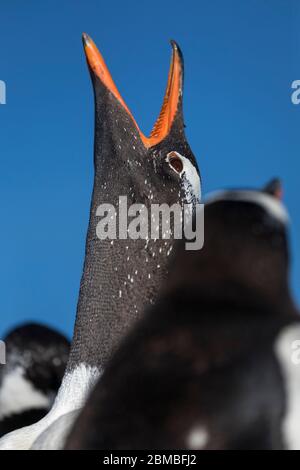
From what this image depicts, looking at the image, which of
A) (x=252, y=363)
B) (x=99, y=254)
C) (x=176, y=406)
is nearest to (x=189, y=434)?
(x=176, y=406)

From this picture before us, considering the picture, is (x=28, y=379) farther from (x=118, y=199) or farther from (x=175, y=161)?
(x=175, y=161)

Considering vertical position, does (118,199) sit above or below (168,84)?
below

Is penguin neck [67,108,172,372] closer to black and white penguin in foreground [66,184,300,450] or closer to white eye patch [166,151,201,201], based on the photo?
white eye patch [166,151,201,201]

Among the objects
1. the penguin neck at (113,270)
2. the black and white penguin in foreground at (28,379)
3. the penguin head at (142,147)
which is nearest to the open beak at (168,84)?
the penguin head at (142,147)

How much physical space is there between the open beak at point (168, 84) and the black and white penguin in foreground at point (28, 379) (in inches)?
50.6

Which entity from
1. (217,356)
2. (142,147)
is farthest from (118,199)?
(217,356)

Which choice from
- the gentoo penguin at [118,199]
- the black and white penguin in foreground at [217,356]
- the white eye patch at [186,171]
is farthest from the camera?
the white eye patch at [186,171]

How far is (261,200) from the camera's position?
1.97m

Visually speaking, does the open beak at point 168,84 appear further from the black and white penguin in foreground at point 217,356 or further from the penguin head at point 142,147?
the black and white penguin in foreground at point 217,356

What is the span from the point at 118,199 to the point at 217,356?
2187 millimetres

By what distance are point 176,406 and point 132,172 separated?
2308 millimetres

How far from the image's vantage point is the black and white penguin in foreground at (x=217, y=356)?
1.71 m

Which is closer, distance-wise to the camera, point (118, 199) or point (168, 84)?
point (118, 199)
